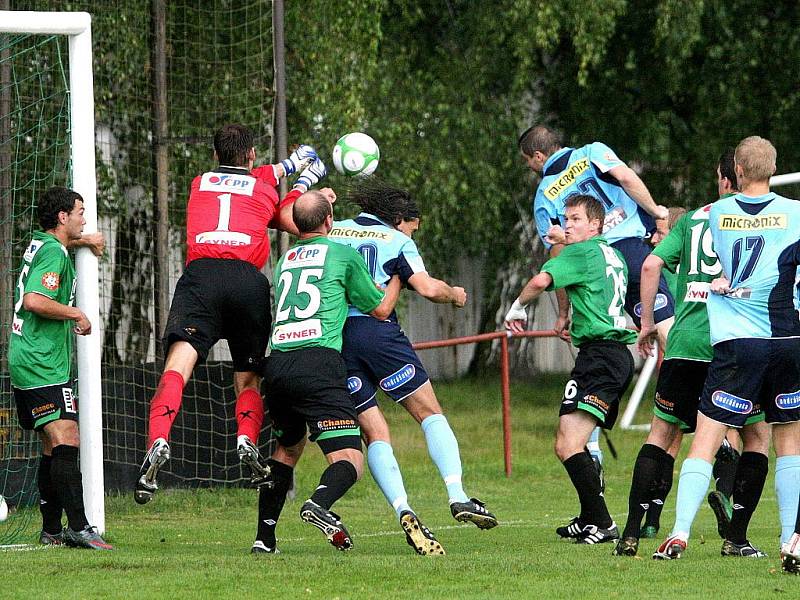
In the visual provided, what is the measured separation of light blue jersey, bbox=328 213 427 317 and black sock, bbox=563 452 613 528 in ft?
4.86

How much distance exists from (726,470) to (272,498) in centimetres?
313

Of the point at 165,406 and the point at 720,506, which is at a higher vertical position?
the point at 165,406

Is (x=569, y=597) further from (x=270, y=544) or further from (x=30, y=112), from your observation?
(x=30, y=112)

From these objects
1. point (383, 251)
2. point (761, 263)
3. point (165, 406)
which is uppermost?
point (761, 263)

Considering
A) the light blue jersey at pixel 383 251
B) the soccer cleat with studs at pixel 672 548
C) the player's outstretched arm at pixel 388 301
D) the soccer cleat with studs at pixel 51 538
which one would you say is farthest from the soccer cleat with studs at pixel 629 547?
the soccer cleat with studs at pixel 51 538

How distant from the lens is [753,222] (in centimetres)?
683

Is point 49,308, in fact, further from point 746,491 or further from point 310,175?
point 746,491

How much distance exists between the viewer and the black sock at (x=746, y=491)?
7.32m

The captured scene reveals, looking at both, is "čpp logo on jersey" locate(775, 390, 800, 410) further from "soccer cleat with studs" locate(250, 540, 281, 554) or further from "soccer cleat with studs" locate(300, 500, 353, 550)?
"soccer cleat with studs" locate(250, 540, 281, 554)

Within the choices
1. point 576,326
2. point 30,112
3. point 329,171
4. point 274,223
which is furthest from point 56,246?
point 329,171

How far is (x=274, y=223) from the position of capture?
853 cm

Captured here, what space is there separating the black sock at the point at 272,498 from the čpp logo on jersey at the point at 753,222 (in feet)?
9.15

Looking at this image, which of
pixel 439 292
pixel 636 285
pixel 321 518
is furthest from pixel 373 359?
pixel 636 285

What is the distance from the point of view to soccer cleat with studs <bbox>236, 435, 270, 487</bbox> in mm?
7520
